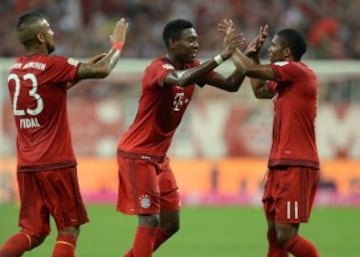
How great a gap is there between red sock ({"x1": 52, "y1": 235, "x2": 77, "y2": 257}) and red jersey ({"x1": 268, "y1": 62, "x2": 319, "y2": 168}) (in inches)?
71.8

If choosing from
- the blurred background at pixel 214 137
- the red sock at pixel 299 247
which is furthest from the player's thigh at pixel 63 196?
the blurred background at pixel 214 137

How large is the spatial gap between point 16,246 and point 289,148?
2.41 meters

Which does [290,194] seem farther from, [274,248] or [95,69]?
[95,69]

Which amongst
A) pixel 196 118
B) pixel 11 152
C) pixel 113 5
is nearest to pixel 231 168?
pixel 196 118

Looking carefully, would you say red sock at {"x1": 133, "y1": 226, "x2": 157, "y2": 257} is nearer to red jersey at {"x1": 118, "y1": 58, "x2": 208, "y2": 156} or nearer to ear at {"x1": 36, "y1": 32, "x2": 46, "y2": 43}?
red jersey at {"x1": 118, "y1": 58, "x2": 208, "y2": 156}

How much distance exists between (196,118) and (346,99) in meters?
2.23

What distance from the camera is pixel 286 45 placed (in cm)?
1009

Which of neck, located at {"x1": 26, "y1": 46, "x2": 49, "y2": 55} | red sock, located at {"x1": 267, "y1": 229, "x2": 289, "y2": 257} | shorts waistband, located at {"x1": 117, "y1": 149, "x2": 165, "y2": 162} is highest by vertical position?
neck, located at {"x1": 26, "y1": 46, "x2": 49, "y2": 55}

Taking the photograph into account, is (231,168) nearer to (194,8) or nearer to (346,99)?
(346,99)

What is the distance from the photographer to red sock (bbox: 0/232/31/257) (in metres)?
9.59

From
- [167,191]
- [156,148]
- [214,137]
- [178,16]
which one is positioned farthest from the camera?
[178,16]

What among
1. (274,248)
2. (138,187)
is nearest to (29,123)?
(138,187)

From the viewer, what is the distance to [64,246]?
9.57 m

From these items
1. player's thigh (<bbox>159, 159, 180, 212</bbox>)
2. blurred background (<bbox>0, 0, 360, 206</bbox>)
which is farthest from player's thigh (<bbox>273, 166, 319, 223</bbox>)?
blurred background (<bbox>0, 0, 360, 206</bbox>)
